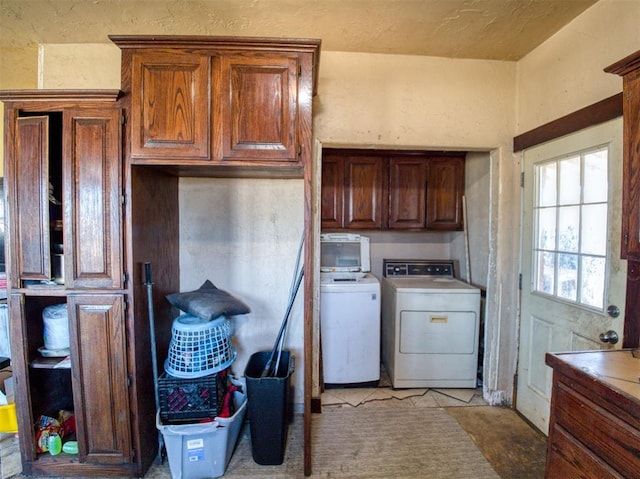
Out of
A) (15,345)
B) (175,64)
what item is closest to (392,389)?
(15,345)

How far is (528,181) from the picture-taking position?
219 centimetres

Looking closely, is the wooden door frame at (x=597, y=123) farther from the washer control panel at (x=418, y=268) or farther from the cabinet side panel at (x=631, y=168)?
the washer control panel at (x=418, y=268)

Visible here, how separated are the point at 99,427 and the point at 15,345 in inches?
23.9

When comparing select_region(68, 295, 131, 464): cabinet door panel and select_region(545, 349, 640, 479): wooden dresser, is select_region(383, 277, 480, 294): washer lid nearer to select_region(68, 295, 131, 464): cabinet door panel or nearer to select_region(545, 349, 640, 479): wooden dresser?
select_region(545, 349, 640, 479): wooden dresser

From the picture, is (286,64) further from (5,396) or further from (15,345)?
(5,396)

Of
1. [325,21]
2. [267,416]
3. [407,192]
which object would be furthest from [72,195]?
[407,192]

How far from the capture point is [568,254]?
6.17 ft

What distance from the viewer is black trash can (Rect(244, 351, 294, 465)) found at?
5.71ft

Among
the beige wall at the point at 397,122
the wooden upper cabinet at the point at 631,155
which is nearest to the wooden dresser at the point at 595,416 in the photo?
the wooden upper cabinet at the point at 631,155

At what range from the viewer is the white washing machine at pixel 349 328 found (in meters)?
2.56

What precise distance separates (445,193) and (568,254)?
129 centimetres

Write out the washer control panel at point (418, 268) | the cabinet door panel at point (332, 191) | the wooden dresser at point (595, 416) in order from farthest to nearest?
1. the washer control panel at point (418, 268)
2. the cabinet door panel at point (332, 191)
3. the wooden dresser at point (595, 416)

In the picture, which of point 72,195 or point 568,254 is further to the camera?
point 568,254

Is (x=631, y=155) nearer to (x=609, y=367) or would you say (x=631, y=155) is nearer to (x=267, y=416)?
(x=609, y=367)
